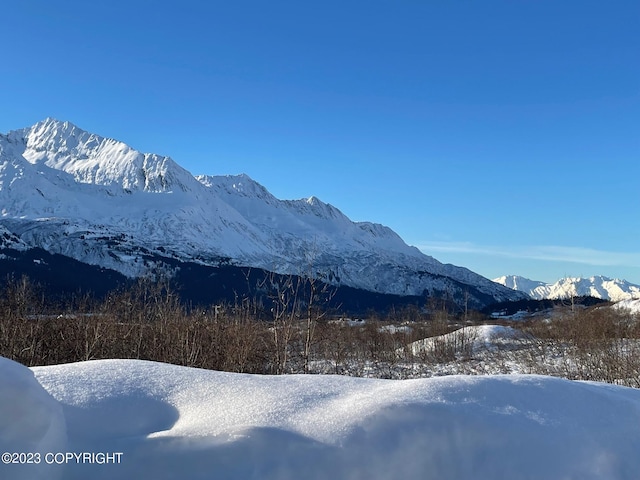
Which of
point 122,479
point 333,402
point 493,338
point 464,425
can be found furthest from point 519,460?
point 493,338

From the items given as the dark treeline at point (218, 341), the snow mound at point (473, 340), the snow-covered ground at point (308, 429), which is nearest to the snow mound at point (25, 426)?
the snow-covered ground at point (308, 429)

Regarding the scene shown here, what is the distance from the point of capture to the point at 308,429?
3980mm

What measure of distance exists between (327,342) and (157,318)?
12.6 metres

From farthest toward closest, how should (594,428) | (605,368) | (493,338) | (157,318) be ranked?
1. (493,338)
2. (157,318)
3. (605,368)
4. (594,428)

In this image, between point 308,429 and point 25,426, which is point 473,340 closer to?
point 308,429

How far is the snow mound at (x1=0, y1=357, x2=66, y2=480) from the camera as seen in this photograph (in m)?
3.46

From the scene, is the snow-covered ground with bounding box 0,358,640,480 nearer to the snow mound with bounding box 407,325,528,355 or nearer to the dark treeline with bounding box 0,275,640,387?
the dark treeline with bounding box 0,275,640,387

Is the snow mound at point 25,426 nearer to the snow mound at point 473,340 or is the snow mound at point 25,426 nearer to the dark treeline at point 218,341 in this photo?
the dark treeline at point 218,341

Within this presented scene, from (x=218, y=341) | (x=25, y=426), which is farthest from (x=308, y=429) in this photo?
(x=218, y=341)

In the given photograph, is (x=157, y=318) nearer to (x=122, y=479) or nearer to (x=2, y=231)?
(x=122, y=479)

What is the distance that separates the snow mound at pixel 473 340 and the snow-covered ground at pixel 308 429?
92.1 ft

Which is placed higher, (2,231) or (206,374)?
(2,231)

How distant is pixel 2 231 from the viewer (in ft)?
513

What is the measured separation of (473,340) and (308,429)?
35033mm
